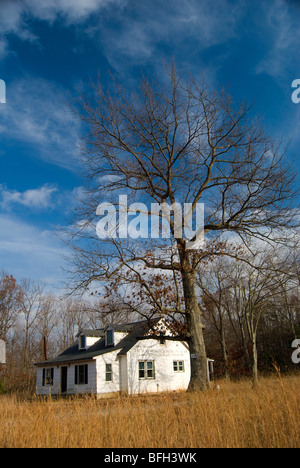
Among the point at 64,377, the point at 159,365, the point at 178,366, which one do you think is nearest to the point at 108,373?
the point at 159,365

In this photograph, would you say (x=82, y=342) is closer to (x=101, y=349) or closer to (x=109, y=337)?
(x=101, y=349)

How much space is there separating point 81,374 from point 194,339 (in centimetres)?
1487

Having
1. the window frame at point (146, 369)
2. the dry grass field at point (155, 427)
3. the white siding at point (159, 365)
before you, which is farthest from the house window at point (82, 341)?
the dry grass field at point (155, 427)

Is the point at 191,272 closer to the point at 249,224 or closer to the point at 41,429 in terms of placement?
the point at 249,224

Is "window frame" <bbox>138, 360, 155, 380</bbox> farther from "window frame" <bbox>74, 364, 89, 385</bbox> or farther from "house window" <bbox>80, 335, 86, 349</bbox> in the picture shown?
"house window" <bbox>80, 335, 86, 349</bbox>

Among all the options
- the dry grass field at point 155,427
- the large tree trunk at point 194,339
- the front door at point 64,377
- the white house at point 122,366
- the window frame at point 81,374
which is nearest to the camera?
the dry grass field at point 155,427

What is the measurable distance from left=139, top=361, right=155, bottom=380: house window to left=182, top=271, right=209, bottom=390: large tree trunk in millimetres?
12341

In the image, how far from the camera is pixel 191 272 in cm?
1352

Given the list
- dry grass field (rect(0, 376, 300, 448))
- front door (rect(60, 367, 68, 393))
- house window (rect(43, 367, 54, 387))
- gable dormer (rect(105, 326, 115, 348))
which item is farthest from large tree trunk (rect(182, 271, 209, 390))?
house window (rect(43, 367, 54, 387))

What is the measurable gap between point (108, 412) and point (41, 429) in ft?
3.64

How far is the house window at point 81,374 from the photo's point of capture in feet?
79.4

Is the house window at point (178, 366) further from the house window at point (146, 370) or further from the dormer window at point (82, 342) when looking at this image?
the dormer window at point (82, 342)
